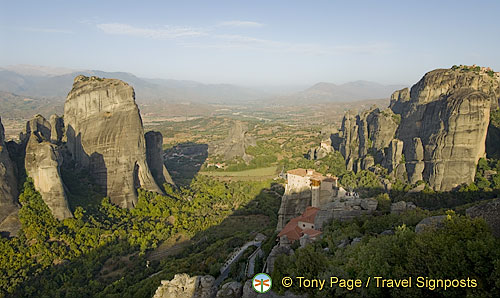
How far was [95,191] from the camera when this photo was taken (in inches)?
1226

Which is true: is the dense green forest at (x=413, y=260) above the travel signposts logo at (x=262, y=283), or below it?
above

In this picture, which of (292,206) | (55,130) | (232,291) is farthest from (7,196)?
(232,291)

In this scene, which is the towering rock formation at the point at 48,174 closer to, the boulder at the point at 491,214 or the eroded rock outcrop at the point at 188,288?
the eroded rock outcrop at the point at 188,288

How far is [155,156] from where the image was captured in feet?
127

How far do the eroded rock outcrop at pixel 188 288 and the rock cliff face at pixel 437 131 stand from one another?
29159mm

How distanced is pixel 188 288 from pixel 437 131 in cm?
3258

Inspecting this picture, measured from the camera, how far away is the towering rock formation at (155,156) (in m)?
38.3

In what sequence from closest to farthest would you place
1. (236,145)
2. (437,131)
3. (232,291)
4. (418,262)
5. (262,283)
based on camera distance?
(418,262) < (262,283) < (232,291) < (437,131) < (236,145)

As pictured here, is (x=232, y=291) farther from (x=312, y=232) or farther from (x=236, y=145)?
(x=236, y=145)

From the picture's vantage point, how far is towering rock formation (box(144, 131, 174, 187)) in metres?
38.3

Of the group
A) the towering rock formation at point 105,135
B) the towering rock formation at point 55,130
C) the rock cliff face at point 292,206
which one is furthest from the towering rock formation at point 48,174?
the rock cliff face at point 292,206

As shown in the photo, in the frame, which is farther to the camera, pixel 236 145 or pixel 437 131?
pixel 236 145

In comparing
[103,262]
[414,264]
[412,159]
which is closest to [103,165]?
[103,262]

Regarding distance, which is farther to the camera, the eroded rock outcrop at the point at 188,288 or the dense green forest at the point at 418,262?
the eroded rock outcrop at the point at 188,288
